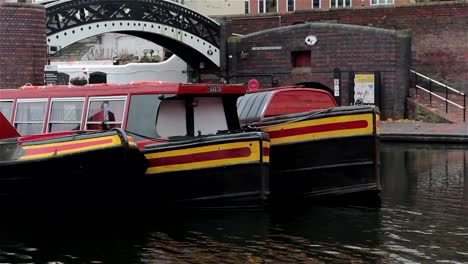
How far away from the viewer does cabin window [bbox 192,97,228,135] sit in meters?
13.8

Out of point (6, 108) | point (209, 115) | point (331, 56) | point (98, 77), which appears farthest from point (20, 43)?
point (331, 56)

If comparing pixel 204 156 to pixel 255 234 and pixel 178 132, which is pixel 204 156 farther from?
pixel 255 234

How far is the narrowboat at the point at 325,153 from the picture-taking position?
1402 centimetres

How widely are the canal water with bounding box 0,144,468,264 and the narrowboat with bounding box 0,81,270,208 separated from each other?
438 millimetres

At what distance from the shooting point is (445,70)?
34.8 meters

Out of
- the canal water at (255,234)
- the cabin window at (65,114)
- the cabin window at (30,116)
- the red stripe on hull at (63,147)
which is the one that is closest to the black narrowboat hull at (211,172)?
the canal water at (255,234)

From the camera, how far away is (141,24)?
103 feet

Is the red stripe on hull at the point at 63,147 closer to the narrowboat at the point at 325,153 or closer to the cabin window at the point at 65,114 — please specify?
the cabin window at the point at 65,114

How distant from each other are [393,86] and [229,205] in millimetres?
20435

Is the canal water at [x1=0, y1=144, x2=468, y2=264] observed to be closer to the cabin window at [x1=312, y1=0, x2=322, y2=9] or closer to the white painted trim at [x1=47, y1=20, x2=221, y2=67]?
the white painted trim at [x1=47, y1=20, x2=221, y2=67]

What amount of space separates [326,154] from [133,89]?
145 inches

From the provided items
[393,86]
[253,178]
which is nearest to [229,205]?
[253,178]

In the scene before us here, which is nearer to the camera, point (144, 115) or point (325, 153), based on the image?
point (144, 115)

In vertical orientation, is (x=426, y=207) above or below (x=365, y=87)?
below
